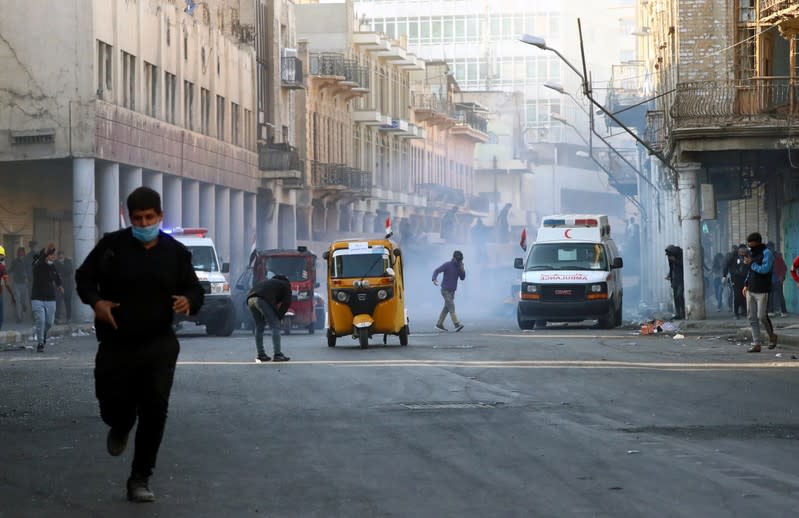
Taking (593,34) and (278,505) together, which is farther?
(593,34)

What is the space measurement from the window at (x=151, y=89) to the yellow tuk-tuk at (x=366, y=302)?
85.2ft

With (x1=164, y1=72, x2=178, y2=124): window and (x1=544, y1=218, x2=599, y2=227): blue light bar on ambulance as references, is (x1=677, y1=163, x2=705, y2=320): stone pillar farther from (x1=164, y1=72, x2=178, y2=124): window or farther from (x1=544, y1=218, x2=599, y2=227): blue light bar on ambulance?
(x1=164, y1=72, x2=178, y2=124): window

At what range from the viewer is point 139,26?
54250 millimetres

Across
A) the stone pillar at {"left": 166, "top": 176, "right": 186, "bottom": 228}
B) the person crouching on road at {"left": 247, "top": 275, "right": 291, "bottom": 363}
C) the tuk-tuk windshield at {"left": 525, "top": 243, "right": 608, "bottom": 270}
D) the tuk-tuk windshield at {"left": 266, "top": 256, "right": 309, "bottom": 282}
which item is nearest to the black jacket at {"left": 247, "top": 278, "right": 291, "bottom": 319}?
the person crouching on road at {"left": 247, "top": 275, "right": 291, "bottom": 363}

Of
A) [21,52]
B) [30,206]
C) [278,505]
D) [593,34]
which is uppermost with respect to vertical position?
[593,34]

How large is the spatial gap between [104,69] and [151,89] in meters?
6.27

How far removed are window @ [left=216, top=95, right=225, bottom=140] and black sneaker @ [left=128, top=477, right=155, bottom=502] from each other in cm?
5609

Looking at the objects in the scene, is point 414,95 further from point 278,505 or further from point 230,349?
point 278,505

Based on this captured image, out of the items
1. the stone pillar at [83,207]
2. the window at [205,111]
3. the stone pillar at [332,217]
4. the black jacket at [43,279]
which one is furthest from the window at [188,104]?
the black jacket at [43,279]

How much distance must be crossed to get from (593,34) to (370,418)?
130m

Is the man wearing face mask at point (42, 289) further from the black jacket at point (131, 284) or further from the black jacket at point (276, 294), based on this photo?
the black jacket at point (131, 284)

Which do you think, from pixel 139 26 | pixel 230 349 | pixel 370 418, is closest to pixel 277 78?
pixel 139 26

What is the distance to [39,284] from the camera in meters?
30.2

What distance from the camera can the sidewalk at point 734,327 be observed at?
31.4m
